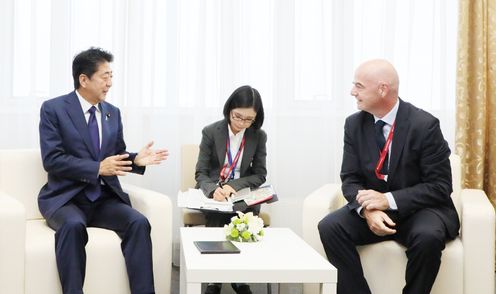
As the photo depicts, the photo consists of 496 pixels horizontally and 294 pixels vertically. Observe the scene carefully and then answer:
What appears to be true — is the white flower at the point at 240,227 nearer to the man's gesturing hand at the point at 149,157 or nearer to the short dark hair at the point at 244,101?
the man's gesturing hand at the point at 149,157

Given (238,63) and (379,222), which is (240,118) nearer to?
(238,63)

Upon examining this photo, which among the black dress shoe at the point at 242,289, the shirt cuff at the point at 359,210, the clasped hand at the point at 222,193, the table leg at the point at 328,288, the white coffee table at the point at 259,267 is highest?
the clasped hand at the point at 222,193

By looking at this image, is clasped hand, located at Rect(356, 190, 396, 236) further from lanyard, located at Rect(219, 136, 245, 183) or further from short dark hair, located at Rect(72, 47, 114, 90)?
short dark hair, located at Rect(72, 47, 114, 90)

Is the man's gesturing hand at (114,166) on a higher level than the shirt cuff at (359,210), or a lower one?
higher

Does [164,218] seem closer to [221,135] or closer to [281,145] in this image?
[221,135]

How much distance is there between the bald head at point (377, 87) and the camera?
9.96ft

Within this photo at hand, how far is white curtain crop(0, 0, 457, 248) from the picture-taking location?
12.9ft

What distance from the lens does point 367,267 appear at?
2.92m

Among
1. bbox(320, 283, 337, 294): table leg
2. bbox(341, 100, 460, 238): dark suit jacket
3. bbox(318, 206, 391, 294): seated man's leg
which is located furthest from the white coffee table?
bbox(341, 100, 460, 238): dark suit jacket

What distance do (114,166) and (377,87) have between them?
1.35 m

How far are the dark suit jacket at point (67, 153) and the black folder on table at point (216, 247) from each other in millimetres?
764

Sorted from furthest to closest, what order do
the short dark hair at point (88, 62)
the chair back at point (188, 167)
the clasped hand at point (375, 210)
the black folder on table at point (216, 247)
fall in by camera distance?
the chair back at point (188, 167) < the short dark hair at point (88, 62) < the clasped hand at point (375, 210) < the black folder on table at point (216, 247)

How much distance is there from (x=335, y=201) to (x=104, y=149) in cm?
124

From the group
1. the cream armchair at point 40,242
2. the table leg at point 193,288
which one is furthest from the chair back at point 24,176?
the table leg at point 193,288
